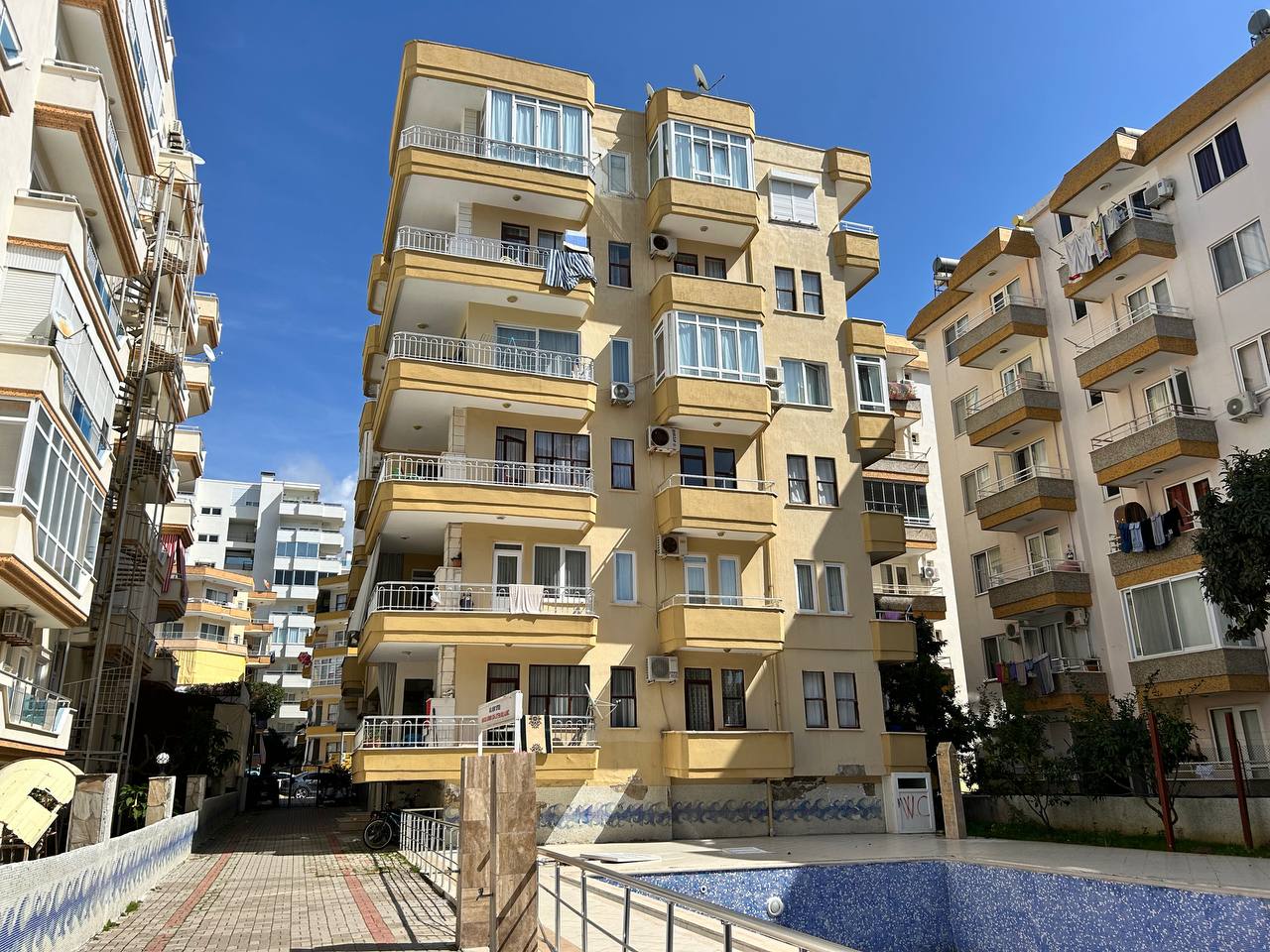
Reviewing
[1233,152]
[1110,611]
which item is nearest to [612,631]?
[1110,611]

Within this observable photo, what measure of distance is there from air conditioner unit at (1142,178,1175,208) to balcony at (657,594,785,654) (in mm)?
16685

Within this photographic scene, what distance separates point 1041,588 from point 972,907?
15.4 metres

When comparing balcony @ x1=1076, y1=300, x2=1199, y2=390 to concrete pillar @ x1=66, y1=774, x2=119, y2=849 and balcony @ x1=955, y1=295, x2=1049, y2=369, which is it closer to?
balcony @ x1=955, y1=295, x2=1049, y2=369

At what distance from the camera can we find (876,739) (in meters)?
25.8

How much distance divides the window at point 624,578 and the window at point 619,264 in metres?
7.97

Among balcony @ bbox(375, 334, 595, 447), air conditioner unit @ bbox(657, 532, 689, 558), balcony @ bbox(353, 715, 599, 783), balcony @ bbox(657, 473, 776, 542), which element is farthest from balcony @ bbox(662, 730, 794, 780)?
balcony @ bbox(375, 334, 595, 447)

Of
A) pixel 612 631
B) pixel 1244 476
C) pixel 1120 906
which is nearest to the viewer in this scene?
pixel 1120 906

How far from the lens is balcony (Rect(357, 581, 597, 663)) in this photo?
2217 centimetres

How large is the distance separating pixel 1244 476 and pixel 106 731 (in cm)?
2884

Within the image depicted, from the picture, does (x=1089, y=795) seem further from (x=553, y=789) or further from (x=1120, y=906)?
(x=553, y=789)

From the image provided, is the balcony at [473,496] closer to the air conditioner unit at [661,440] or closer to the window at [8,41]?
the air conditioner unit at [661,440]

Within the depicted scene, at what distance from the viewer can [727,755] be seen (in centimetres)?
2369

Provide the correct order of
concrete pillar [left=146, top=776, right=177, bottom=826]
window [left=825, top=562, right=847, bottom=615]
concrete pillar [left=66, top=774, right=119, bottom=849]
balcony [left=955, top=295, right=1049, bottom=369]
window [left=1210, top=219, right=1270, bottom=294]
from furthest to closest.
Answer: balcony [left=955, top=295, right=1049, bottom=369], window [left=825, top=562, right=847, bottom=615], window [left=1210, top=219, right=1270, bottom=294], concrete pillar [left=146, top=776, right=177, bottom=826], concrete pillar [left=66, top=774, right=119, bottom=849]

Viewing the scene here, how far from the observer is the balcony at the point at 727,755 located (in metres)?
23.4
